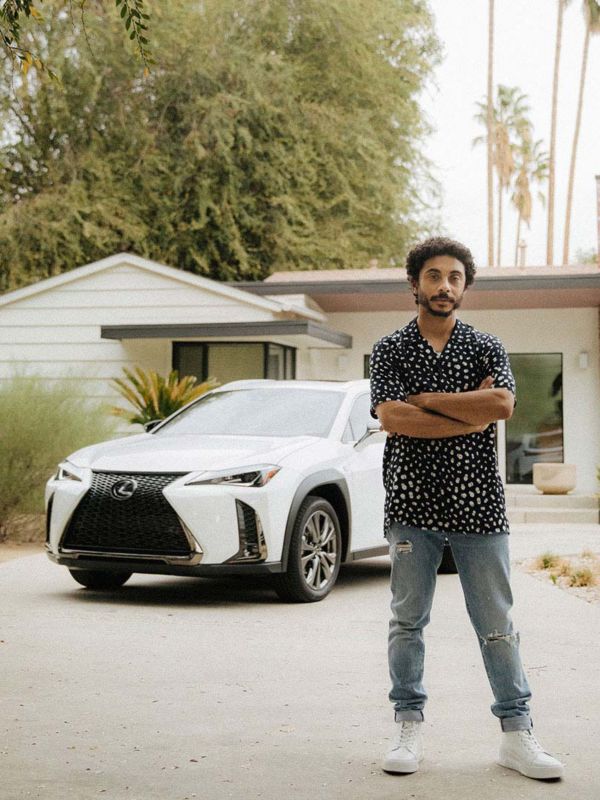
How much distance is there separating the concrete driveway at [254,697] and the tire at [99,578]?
5.4 inches

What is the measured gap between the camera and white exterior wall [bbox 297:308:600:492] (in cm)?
2067

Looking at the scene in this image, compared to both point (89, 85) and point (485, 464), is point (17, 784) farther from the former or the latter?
point (89, 85)

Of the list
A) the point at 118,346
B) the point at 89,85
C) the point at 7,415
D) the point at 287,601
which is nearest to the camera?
the point at 287,601

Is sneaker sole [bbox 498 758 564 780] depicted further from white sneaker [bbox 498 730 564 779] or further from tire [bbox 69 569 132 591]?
tire [bbox 69 569 132 591]

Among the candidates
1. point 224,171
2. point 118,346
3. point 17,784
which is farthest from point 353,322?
point 17,784

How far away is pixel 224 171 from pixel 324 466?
23.0m

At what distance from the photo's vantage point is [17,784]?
4488 mm

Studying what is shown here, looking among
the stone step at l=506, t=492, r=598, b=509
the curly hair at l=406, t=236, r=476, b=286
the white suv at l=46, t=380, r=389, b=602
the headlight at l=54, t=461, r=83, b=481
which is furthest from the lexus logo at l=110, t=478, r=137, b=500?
the stone step at l=506, t=492, r=598, b=509

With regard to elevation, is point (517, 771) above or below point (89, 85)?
below

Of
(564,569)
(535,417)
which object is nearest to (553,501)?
(535,417)

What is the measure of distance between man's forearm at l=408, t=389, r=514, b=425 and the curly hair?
0.47 m

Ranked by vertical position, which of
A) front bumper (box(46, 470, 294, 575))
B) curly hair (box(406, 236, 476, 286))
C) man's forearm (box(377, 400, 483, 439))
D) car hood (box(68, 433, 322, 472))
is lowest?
front bumper (box(46, 470, 294, 575))

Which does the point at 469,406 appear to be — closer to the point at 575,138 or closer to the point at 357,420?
the point at 357,420

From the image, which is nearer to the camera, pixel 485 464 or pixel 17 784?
pixel 17 784
